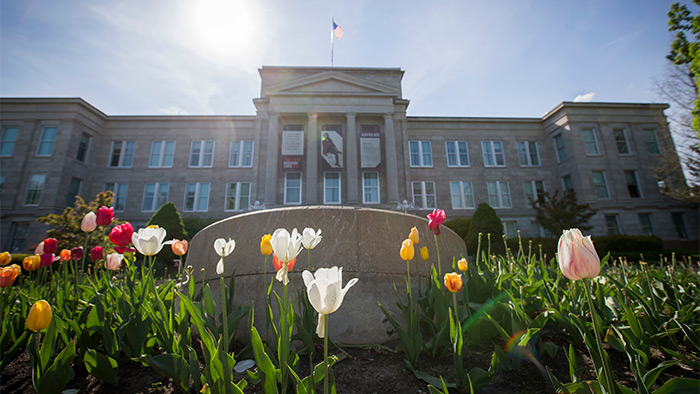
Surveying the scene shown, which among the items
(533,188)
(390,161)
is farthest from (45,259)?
(533,188)

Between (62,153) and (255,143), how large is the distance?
14.3 m

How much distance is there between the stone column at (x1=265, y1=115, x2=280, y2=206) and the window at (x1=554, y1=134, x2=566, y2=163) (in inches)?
948

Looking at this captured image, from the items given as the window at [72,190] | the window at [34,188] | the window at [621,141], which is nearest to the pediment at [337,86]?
the window at [72,190]

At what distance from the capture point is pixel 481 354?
2.63 meters

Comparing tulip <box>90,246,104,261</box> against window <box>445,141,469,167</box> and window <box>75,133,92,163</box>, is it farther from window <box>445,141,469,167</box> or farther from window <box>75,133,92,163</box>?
window <box>75,133,92,163</box>

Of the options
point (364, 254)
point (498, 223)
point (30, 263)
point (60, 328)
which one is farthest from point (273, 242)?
point (498, 223)

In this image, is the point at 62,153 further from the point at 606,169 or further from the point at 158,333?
the point at 606,169

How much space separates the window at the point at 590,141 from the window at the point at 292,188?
23.8 metres

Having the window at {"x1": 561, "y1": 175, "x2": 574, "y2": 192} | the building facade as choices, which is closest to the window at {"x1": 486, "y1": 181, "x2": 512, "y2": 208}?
the building facade

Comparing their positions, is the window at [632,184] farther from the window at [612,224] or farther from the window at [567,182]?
the window at [567,182]

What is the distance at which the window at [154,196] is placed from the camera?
25.6 meters

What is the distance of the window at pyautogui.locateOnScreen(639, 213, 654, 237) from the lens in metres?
24.4

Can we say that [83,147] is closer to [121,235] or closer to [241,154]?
[241,154]

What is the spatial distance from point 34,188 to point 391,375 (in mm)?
32168
